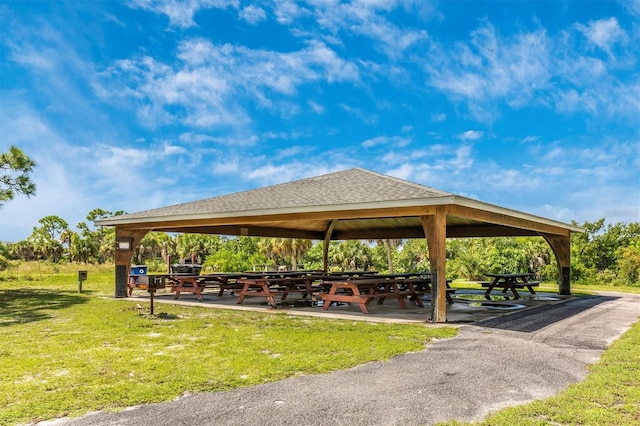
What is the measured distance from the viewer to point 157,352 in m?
5.51

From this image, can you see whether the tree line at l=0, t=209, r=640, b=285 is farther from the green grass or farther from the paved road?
the paved road

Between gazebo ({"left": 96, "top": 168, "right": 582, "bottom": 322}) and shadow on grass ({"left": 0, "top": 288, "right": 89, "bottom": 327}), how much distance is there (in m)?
1.60

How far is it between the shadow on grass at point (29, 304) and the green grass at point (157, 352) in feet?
0.21

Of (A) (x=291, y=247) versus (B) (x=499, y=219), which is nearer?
(B) (x=499, y=219)

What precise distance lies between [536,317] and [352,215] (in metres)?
4.11

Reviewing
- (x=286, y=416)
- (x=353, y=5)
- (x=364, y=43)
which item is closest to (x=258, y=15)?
(x=353, y=5)

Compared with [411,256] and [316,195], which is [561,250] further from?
[411,256]

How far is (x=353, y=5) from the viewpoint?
619 inches

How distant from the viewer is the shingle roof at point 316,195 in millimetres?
9016

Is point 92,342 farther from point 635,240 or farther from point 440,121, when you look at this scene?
point 440,121

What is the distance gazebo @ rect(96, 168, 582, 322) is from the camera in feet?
27.2

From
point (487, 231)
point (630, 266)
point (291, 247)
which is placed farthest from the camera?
point (291, 247)

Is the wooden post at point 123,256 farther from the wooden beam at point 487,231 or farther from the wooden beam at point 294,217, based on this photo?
the wooden beam at point 487,231

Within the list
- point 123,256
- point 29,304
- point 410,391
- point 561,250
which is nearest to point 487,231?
point 561,250
